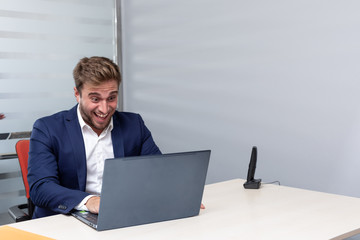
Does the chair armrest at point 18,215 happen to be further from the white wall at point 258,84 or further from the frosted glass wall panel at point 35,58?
the white wall at point 258,84

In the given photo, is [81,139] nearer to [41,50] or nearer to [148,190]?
[148,190]

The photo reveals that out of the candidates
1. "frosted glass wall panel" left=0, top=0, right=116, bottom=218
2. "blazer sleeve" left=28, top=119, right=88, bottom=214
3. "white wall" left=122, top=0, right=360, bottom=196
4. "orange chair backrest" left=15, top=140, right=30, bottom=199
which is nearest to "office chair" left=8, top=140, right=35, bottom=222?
"orange chair backrest" left=15, top=140, right=30, bottom=199

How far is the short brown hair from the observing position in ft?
6.66

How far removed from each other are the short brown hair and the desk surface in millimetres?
657

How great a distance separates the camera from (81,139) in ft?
6.93

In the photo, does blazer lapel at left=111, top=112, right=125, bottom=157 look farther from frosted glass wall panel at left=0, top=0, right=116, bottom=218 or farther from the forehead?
frosted glass wall panel at left=0, top=0, right=116, bottom=218

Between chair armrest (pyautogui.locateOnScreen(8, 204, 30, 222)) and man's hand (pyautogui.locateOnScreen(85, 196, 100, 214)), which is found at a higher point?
man's hand (pyautogui.locateOnScreen(85, 196, 100, 214))

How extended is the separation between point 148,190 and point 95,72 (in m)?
0.72

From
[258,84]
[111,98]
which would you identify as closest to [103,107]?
[111,98]

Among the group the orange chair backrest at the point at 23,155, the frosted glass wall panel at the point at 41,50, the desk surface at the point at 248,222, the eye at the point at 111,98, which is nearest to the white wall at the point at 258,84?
the frosted glass wall panel at the point at 41,50

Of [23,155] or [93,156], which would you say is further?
[23,155]

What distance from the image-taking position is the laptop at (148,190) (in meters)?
1.49

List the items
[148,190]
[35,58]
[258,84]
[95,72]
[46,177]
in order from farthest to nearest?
1. [35,58]
2. [258,84]
3. [95,72]
4. [46,177]
5. [148,190]

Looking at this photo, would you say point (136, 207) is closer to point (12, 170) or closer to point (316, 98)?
point (316, 98)
